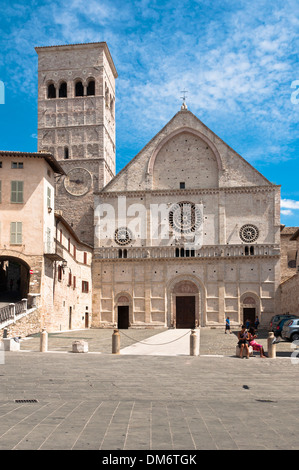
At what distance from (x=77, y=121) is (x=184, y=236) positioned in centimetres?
1573

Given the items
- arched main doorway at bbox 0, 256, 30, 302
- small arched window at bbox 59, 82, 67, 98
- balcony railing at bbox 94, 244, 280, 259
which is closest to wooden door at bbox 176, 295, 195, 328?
balcony railing at bbox 94, 244, 280, 259

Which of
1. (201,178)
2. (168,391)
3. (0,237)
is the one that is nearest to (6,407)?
(168,391)

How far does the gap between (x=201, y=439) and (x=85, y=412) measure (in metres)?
2.79

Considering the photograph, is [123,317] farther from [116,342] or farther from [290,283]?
[116,342]

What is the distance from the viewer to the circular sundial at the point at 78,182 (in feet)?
166

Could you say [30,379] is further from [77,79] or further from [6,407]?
[77,79]

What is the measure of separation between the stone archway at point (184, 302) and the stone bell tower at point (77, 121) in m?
9.20

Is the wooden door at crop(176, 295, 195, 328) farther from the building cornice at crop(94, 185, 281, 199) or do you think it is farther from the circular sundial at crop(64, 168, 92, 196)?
the circular sundial at crop(64, 168, 92, 196)

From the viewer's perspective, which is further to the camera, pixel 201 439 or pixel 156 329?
pixel 156 329

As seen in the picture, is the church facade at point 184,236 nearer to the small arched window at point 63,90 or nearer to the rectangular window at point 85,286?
the rectangular window at point 85,286

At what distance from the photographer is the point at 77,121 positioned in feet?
171

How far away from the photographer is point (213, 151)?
4728cm

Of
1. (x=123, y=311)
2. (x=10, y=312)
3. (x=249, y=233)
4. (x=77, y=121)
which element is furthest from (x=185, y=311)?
(x=10, y=312)

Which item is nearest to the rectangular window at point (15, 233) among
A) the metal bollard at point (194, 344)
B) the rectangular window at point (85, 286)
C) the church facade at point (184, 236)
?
the rectangular window at point (85, 286)
